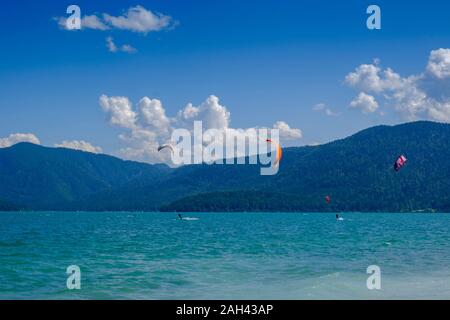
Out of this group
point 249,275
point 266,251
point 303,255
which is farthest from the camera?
point 266,251

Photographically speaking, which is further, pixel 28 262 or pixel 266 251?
pixel 266 251

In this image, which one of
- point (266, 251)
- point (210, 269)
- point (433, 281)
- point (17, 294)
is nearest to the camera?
point (17, 294)

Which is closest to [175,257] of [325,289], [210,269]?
[210,269]

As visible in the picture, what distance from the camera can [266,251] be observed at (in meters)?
53.7

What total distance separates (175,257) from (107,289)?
18.0m

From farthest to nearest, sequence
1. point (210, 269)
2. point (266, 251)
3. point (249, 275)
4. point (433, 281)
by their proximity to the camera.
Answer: point (266, 251) → point (210, 269) → point (249, 275) → point (433, 281)
